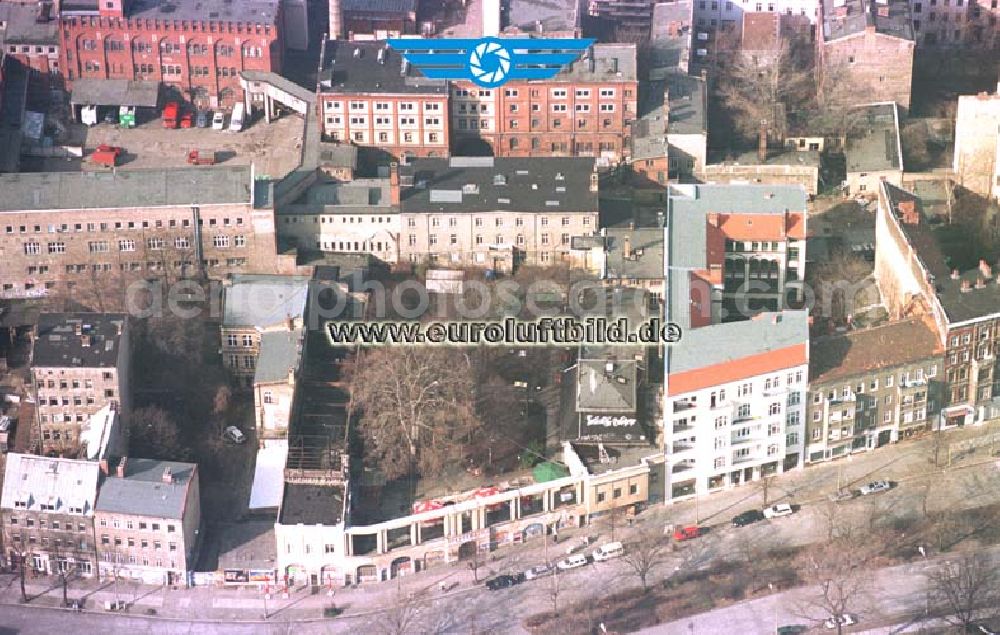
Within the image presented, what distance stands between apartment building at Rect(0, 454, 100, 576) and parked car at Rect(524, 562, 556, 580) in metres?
34.3

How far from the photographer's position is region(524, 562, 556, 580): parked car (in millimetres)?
197000

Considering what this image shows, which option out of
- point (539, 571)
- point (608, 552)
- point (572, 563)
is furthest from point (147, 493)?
point (608, 552)

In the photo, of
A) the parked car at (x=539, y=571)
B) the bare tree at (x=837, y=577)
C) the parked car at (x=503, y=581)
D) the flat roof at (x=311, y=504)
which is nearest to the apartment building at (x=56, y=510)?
the flat roof at (x=311, y=504)

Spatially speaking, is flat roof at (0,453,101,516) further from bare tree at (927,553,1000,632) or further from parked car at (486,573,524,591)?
bare tree at (927,553,1000,632)

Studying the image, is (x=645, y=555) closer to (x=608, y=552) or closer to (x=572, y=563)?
(x=608, y=552)

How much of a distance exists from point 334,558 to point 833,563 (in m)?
38.7

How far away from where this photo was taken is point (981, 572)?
194 m

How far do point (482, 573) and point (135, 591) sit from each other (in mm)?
27251

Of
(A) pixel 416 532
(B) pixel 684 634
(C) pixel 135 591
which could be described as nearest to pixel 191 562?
(C) pixel 135 591

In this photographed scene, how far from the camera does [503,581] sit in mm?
196750

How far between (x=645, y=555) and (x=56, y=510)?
46296mm

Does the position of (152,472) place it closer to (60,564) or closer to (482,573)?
(60,564)

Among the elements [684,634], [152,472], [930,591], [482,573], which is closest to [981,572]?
[930,591]

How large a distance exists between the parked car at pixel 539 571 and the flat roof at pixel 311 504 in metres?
15.3
